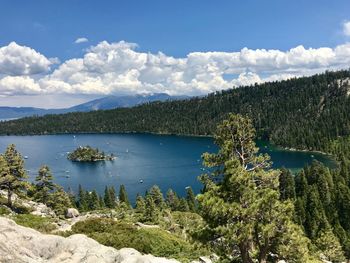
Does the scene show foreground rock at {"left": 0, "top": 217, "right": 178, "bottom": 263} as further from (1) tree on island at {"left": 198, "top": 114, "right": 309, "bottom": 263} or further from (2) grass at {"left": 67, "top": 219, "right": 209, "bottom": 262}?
(2) grass at {"left": 67, "top": 219, "right": 209, "bottom": 262}

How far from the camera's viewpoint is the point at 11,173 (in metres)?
68.2

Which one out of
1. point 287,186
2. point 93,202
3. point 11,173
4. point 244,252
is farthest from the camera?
point 93,202

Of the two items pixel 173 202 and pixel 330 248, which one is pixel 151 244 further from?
pixel 173 202

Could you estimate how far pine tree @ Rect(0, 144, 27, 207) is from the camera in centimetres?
6394

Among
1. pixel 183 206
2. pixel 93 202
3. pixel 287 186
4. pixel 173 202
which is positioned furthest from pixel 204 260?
pixel 287 186

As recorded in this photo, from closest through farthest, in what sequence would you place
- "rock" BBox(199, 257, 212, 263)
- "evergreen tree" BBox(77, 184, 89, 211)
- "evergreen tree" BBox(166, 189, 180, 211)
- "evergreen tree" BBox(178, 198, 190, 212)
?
"rock" BBox(199, 257, 212, 263) < "evergreen tree" BBox(178, 198, 190, 212) < "evergreen tree" BBox(166, 189, 180, 211) < "evergreen tree" BBox(77, 184, 89, 211)

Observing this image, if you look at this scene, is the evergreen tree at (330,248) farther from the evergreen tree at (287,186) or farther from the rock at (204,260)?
the rock at (204,260)

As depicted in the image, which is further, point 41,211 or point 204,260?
point 41,211

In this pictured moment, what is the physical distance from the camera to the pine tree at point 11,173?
6394cm

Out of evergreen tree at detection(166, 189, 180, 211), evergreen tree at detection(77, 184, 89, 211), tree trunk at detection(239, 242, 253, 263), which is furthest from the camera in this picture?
evergreen tree at detection(77, 184, 89, 211)

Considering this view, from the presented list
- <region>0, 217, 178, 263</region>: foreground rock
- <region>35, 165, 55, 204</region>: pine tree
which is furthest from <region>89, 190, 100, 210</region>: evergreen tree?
<region>0, 217, 178, 263</region>: foreground rock

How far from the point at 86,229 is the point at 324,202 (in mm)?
84730

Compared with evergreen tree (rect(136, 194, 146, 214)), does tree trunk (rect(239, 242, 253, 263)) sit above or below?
above

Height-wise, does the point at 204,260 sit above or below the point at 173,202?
above
